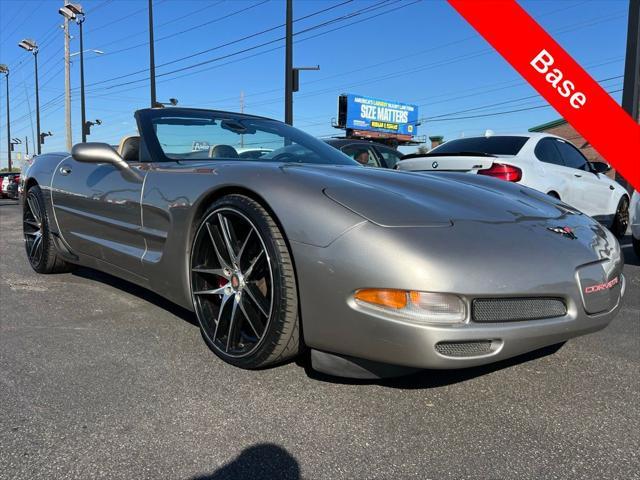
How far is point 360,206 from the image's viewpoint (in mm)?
1962

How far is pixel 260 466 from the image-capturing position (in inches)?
63.5

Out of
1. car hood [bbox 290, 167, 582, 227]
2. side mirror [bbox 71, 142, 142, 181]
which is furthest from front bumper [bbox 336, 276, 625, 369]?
side mirror [bbox 71, 142, 142, 181]

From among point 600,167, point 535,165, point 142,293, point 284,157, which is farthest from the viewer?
point 600,167

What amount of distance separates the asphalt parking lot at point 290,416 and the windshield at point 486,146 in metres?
3.07

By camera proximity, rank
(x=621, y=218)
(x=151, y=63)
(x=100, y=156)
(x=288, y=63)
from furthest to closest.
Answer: (x=151, y=63) < (x=288, y=63) < (x=621, y=218) < (x=100, y=156)

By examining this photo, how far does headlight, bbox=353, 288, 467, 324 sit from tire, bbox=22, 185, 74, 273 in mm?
3236

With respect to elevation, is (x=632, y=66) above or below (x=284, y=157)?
above

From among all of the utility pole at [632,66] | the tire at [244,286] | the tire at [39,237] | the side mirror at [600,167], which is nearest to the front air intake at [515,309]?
the tire at [244,286]

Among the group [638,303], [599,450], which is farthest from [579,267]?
[638,303]

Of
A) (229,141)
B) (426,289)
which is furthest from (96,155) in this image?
(426,289)

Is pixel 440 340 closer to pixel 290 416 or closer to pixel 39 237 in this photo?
pixel 290 416

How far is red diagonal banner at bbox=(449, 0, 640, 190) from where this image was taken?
846 centimetres

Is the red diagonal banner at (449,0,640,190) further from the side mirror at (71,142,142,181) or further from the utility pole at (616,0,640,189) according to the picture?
the side mirror at (71,142,142,181)

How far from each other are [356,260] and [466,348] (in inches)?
19.0
